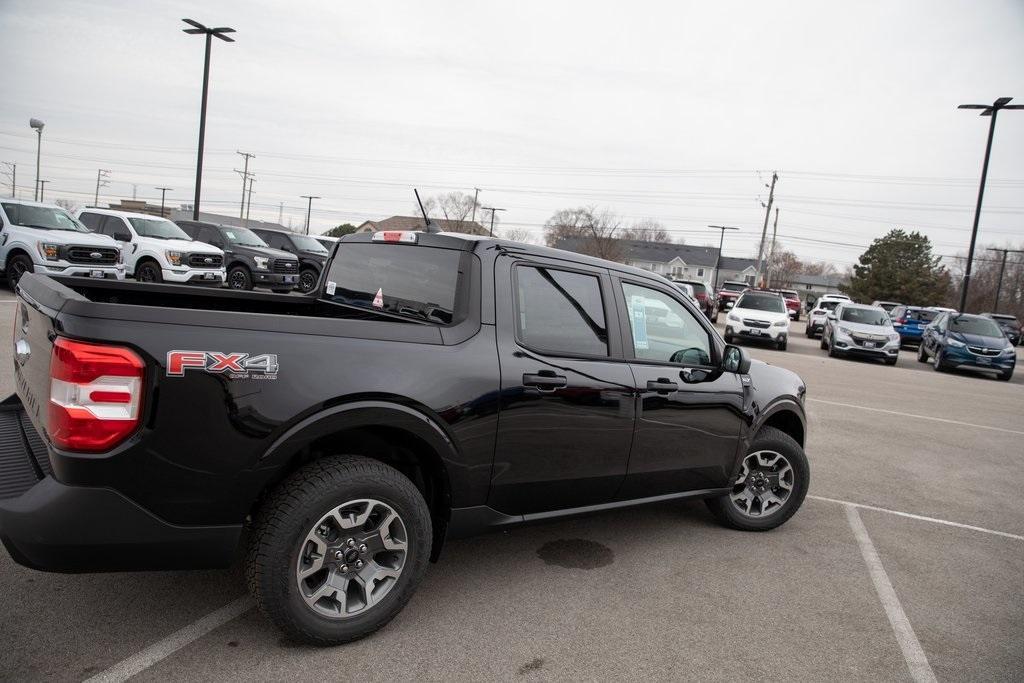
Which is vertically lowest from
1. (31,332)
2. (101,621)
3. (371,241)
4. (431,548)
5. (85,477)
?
(101,621)

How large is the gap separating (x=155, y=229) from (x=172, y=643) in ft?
55.0

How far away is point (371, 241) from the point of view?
3.99 metres

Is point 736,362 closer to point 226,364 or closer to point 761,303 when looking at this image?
point 226,364

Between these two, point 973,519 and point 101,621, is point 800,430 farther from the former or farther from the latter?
point 101,621

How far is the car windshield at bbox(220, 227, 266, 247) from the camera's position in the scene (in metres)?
20.5

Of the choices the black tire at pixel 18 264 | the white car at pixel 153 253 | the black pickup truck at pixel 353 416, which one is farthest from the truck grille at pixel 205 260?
the black pickup truck at pixel 353 416

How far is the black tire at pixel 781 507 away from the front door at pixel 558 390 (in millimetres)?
1246

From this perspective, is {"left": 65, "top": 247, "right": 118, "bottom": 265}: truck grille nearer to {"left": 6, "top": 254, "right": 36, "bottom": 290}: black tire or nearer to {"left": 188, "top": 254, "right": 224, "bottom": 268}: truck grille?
{"left": 6, "top": 254, "right": 36, "bottom": 290}: black tire

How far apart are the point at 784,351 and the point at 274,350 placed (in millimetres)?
19750

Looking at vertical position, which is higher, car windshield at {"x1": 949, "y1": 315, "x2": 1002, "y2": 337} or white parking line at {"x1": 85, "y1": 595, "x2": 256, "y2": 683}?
car windshield at {"x1": 949, "y1": 315, "x2": 1002, "y2": 337}

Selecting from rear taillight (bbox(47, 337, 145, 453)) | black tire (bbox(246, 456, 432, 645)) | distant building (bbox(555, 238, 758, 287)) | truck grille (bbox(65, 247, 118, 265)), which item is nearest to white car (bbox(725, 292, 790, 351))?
truck grille (bbox(65, 247, 118, 265))

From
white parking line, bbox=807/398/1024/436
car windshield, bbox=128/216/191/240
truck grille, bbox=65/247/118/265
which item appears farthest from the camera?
car windshield, bbox=128/216/191/240

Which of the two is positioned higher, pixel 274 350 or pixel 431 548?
pixel 274 350

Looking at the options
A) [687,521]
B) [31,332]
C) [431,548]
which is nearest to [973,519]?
[687,521]
